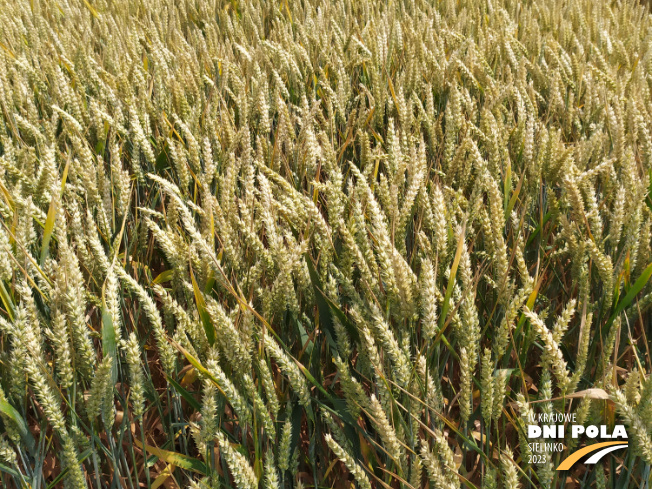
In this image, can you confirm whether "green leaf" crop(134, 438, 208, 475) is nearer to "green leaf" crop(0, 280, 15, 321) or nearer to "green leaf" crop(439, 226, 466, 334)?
"green leaf" crop(0, 280, 15, 321)

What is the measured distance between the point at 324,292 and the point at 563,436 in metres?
0.35

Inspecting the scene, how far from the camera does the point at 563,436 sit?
0.68m

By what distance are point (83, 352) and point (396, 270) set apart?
0.36 metres

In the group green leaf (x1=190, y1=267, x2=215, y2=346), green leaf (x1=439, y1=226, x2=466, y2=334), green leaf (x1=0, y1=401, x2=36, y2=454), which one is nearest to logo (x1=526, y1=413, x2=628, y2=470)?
green leaf (x1=439, y1=226, x2=466, y2=334)

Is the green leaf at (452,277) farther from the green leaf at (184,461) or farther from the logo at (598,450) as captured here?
the green leaf at (184,461)

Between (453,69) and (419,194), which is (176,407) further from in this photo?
(453,69)

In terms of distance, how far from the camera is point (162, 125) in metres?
1.19

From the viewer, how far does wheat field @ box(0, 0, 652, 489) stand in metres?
0.62

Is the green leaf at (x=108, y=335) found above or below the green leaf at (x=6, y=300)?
below

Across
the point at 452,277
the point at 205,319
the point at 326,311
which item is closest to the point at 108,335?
the point at 205,319

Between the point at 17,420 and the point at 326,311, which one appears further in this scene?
the point at 326,311

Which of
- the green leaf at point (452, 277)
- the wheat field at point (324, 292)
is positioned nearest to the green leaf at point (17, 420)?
the wheat field at point (324, 292)

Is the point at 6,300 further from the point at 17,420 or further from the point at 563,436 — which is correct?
the point at 563,436

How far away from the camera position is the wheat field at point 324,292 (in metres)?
0.62
